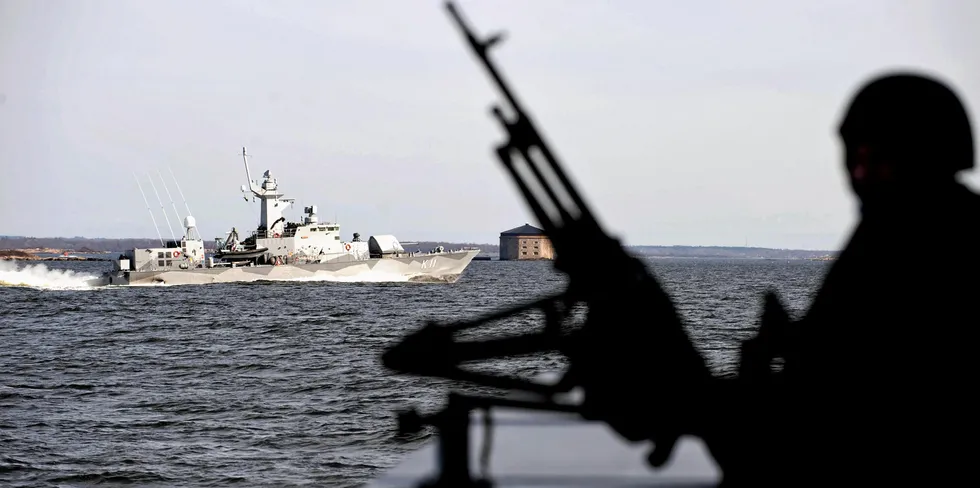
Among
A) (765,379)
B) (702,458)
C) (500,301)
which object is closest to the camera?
(765,379)

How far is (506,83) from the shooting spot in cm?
343

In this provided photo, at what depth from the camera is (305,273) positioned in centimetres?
7125

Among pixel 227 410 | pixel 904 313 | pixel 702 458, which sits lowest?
pixel 227 410

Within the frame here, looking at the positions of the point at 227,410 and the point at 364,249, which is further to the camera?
the point at 364,249

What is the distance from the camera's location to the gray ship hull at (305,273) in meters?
68.9

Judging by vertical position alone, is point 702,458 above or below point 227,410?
above

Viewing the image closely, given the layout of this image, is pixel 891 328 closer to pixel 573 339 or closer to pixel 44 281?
pixel 573 339

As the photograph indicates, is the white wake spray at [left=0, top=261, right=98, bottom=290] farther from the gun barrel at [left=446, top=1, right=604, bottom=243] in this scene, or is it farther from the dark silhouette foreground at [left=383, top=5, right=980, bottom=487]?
the dark silhouette foreground at [left=383, top=5, right=980, bottom=487]

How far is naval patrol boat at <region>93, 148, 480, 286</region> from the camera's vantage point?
69125mm

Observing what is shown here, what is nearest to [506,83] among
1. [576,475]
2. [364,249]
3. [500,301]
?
[576,475]

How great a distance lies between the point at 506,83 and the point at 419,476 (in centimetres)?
168

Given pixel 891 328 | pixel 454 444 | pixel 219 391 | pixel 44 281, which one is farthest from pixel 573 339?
pixel 44 281

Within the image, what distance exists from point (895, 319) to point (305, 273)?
2785 inches

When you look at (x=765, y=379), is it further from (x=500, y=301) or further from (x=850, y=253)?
(x=500, y=301)
